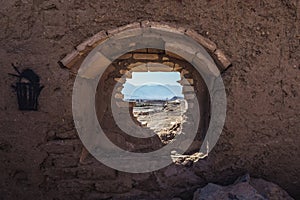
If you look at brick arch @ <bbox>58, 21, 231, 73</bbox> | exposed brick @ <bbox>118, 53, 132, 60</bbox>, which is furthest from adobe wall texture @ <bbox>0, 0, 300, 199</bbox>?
exposed brick @ <bbox>118, 53, 132, 60</bbox>

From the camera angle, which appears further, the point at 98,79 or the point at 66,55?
the point at 98,79

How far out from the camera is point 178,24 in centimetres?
240

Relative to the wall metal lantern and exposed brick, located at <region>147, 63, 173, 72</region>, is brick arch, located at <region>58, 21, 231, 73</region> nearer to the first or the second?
the wall metal lantern

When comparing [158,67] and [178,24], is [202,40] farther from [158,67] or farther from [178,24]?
[158,67]

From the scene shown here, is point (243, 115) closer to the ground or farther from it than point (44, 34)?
closer to the ground

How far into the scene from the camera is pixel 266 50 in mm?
2420

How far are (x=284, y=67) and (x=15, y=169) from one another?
2.40m

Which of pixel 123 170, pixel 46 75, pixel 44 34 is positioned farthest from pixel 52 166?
pixel 44 34

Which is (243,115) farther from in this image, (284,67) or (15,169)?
(15,169)

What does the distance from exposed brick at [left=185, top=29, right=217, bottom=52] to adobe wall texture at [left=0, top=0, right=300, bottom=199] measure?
0.18 ft

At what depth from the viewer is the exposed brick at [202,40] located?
2375mm

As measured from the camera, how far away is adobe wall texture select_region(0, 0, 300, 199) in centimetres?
240

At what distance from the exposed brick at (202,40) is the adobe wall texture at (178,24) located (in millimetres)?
55

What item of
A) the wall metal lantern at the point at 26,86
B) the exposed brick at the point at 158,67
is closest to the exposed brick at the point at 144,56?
the exposed brick at the point at 158,67
